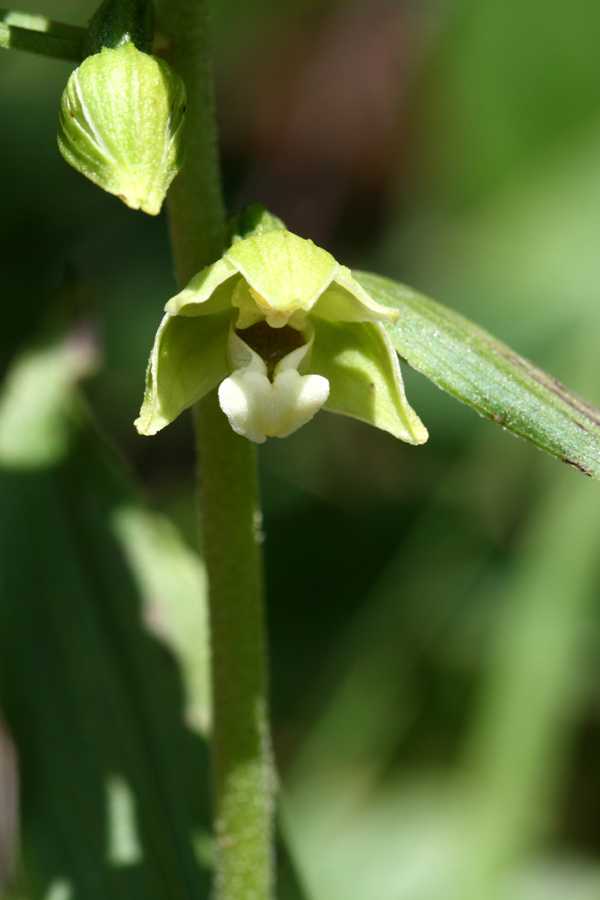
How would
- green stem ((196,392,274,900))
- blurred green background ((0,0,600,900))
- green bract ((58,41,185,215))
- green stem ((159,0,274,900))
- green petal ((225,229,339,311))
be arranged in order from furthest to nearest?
1. blurred green background ((0,0,600,900))
2. green stem ((196,392,274,900))
3. green stem ((159,0,274,900))
4. green petal ((225,229,339,311))
5. green bract ((58,41,185,215))

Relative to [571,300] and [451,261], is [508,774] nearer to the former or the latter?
[571,300]

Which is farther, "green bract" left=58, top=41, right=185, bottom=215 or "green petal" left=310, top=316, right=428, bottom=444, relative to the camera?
"green petal" left=310, top=316, right=428, bottom=444

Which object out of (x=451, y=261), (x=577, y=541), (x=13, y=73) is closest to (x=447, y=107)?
(x=451, y=261)

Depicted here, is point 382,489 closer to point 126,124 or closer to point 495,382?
point 495,382

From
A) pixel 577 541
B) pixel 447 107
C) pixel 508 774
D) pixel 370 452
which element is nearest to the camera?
pixel 508 774

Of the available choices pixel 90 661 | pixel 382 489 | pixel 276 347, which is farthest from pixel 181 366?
pixel 382 489

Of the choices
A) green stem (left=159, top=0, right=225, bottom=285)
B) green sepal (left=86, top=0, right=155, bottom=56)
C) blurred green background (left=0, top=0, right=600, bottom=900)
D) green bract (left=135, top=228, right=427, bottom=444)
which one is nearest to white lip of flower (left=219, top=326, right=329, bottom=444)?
green bract (left=135, top=228, right=427, bottom=444)

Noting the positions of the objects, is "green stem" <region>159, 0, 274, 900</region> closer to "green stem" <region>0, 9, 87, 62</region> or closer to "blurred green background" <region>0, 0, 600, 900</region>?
"green stem" <region>0, 9, 87, 62</region>
